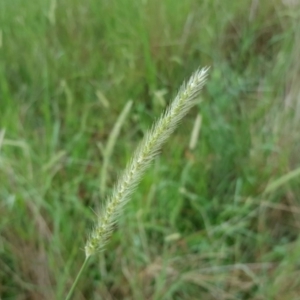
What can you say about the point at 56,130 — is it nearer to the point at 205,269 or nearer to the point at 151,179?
the point at 151,179

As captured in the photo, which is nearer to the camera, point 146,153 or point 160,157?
point 146,153

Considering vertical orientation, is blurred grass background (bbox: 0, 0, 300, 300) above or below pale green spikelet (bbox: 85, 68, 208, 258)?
below

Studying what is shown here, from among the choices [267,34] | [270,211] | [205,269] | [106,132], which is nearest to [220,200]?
[270,211]

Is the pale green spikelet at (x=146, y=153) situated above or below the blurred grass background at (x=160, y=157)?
above

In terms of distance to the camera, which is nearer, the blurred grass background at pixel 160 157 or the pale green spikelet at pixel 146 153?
the pale green spikelet at pixel 146 153

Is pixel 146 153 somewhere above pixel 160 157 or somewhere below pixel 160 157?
above
